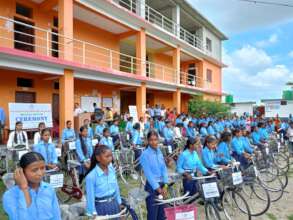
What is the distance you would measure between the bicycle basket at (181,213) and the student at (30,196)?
117 centimetres

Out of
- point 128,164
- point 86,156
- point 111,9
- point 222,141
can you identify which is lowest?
point 128,164

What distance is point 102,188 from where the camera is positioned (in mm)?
2723

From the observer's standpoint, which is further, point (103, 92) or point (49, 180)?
point (103, 92)

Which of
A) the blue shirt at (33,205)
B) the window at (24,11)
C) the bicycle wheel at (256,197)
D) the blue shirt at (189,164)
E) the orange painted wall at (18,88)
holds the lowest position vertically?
the bicycle wheel at (256,197)

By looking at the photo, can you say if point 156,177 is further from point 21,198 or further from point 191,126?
point 191,126

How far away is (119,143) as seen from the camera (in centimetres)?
884

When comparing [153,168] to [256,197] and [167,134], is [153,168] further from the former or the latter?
[167,134]

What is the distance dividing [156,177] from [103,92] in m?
11.9

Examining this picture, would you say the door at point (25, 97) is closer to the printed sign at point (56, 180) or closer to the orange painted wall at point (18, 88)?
the orange painted wall at point (18, 88)

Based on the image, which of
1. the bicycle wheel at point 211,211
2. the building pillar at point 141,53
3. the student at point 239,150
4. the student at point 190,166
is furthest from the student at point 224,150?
the building pillar at point 141,53

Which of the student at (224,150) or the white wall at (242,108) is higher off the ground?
the white wall at (242,108)

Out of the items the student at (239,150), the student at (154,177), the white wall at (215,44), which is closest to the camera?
the student at (154,177)

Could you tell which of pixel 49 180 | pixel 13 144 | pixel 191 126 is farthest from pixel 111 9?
pixel 49 180

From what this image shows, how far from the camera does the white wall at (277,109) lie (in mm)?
22109
